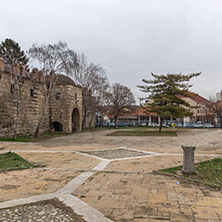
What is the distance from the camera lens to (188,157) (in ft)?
21.1

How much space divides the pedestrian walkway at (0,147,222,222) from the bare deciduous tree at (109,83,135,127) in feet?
98.0

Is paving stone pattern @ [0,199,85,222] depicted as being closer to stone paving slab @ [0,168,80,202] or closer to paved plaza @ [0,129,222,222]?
paved plaza @ [0,129,222,222]

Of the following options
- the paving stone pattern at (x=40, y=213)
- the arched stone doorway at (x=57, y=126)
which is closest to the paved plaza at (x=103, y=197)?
the paving stone pattern at (x=40, y=213)

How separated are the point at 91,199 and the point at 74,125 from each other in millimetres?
25351

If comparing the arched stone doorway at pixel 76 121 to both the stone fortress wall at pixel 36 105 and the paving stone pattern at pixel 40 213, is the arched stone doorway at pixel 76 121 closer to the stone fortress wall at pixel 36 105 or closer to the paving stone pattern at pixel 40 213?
the stone fortress wall at pixel 36 105

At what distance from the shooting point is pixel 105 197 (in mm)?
4621

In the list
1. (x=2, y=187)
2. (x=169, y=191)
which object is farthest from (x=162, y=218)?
(x=2, y=187)

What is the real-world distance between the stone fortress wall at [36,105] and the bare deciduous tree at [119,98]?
30.6 ft

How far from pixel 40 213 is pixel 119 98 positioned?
33402 millimetres

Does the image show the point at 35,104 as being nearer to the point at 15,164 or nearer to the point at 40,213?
the point at 15,164

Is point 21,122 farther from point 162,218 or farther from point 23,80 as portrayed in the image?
point 162,218

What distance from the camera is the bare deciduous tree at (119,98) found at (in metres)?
36.8

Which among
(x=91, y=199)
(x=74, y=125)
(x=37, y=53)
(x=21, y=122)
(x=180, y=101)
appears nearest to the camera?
(x=91, y=199)

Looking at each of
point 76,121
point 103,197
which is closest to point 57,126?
point 76,121
